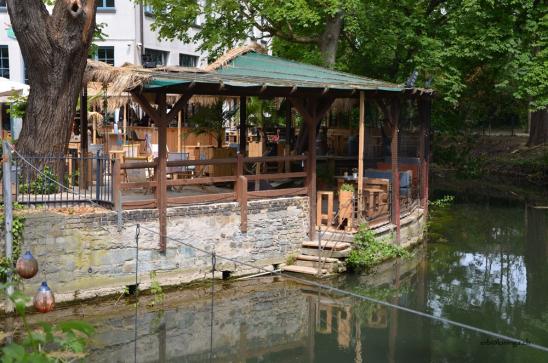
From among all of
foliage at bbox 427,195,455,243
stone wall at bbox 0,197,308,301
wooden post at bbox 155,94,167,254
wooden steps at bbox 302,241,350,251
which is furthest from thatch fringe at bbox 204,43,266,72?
foliage at bbox 427,195,455,243

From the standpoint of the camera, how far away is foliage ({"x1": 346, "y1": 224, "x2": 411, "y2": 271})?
13922 millimetres

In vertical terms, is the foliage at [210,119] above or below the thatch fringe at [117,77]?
below

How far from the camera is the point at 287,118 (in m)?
18.8

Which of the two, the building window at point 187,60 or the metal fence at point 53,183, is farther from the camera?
the building window at point 187,60

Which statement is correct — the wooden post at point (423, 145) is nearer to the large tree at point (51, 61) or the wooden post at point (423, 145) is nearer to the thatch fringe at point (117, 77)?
the thatch fringe at point (117, 77)

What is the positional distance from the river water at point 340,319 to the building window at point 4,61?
18863mm

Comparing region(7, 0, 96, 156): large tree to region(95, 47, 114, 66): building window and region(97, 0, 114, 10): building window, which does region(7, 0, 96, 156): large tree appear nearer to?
region(95, 47, 114, 66): building window

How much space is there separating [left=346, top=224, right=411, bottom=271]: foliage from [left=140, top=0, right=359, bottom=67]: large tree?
803cm

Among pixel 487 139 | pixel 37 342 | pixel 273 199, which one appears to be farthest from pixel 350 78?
pixel 487 139

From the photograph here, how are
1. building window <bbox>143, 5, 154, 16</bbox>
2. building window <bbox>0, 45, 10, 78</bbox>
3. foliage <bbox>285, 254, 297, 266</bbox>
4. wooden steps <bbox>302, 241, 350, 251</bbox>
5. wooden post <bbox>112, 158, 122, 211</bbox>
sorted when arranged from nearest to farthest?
wooden post <bbox>112, 158, 122, 211</bbox> < wooden steps <bbox>302, 241, 350, 251</bbox> < foliage <bbox>285, 254, 297, 266</bbox> < building window <bbox>0, 45, 10, 78</bbox> < building window <bbox>143, 5, 154, 16</bbox>

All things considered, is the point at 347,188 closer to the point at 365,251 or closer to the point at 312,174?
the point at 312,174

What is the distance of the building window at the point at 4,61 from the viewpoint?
28.1 metres

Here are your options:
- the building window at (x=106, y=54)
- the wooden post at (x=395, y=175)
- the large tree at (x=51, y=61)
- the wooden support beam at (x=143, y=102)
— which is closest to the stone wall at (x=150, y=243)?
the wooden support beam at (x=143, y=102)

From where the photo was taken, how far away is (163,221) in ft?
40.1
